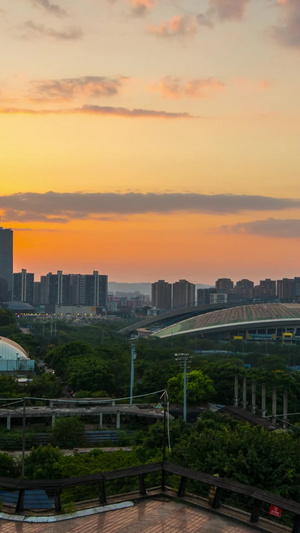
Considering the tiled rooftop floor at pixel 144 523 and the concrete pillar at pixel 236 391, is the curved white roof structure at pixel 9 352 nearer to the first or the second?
the concrete pillar at pixel 236 391

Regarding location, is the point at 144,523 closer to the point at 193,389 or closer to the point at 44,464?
the point at 44,464

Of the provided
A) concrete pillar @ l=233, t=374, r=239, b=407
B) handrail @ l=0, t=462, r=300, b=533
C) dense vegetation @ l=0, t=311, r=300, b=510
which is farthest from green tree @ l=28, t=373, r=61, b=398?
handrail @ l=0, t=462, r=300, b=533

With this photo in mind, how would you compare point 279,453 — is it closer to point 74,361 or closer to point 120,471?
point 120,471

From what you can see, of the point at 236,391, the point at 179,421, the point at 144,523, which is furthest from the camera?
the point at 236,391

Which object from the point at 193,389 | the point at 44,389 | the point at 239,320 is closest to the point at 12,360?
the point at 44,389

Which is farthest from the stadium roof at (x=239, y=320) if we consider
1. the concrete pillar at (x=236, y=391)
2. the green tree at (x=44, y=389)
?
the concrete pillar at (x=236, y=391)

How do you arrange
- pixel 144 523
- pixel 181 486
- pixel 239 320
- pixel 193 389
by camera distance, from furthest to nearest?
1. pixel 239 320
2. pixel 193 389
3. pixel 181 486
4. pixel 144 523
